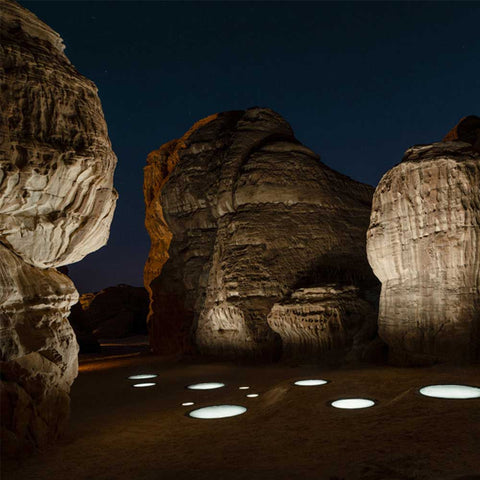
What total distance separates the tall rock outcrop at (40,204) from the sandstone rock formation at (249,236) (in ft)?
21.6

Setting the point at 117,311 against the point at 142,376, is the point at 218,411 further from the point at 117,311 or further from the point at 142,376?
the point at 117,311

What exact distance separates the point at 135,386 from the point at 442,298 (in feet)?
19.2

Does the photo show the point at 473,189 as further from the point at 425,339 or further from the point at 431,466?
the point at 431,466

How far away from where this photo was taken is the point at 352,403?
5359 millimetres

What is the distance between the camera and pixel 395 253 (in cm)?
847

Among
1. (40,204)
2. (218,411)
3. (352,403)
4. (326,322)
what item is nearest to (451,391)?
(352,403)

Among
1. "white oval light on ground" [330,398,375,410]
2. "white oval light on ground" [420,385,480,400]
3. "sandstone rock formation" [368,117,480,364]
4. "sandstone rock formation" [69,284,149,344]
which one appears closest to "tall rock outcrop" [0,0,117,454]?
"white oval light on ground" [330,398,375,410]

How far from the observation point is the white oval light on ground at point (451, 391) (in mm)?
5057

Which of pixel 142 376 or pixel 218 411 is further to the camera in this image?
pixel 142 376

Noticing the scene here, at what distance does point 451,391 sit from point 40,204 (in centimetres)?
506

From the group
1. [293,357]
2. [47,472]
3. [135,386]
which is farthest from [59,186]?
[293,357]

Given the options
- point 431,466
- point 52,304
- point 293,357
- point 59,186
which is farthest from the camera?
point 293,357

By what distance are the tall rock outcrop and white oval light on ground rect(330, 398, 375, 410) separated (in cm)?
315

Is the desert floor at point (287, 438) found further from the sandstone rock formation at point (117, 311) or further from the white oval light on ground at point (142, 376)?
the sandstone rock formation at point (117, 311)
